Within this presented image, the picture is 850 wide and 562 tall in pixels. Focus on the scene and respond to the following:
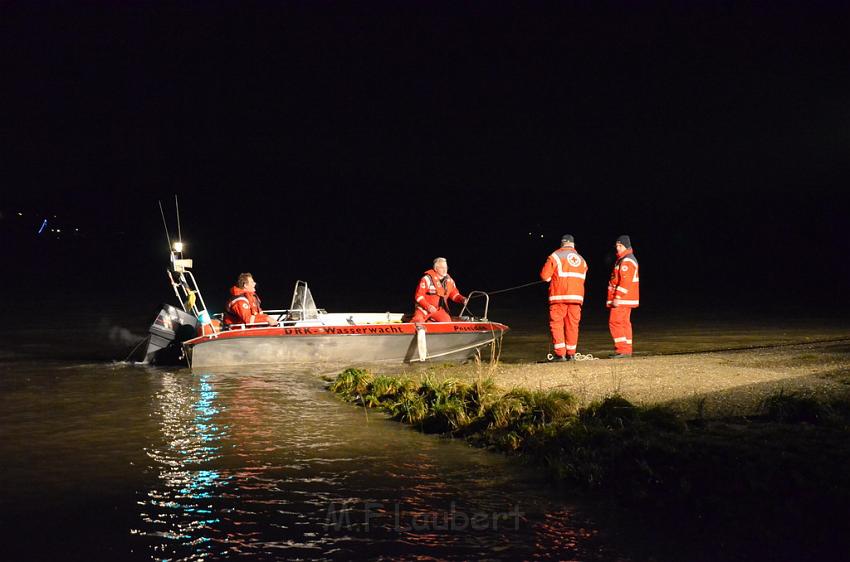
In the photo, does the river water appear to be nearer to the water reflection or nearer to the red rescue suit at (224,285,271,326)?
the water reflection

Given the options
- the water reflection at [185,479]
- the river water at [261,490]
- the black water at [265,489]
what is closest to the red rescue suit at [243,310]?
the black water at [265,489]

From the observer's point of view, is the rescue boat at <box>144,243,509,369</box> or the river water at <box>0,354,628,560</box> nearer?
the river water at <box>0,354,628,560</box>

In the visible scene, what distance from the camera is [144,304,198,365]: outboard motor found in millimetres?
13891

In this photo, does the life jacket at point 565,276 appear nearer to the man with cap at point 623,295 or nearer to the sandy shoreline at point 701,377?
the man with cap at point 623,295

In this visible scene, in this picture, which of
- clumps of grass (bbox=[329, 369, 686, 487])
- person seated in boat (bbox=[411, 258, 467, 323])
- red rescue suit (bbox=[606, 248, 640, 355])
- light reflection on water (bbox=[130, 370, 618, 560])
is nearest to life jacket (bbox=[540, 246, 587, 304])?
red rescue suit (bbox=[606, 248, 640, 355])

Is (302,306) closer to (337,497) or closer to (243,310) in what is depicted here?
(243,310)

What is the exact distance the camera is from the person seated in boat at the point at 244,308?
1328 centimetres

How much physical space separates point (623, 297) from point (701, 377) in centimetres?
279

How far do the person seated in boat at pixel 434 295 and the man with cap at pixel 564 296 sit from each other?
5.48 feet

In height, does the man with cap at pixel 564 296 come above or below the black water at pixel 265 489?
above

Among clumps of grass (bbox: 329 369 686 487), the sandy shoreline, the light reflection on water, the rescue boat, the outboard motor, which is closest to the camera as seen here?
the light reflection on water

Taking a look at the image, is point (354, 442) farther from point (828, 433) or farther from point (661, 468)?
point (828, 433)

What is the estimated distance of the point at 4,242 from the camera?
3253 inches

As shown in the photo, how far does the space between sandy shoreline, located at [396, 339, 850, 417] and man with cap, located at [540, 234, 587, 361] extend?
79cm
